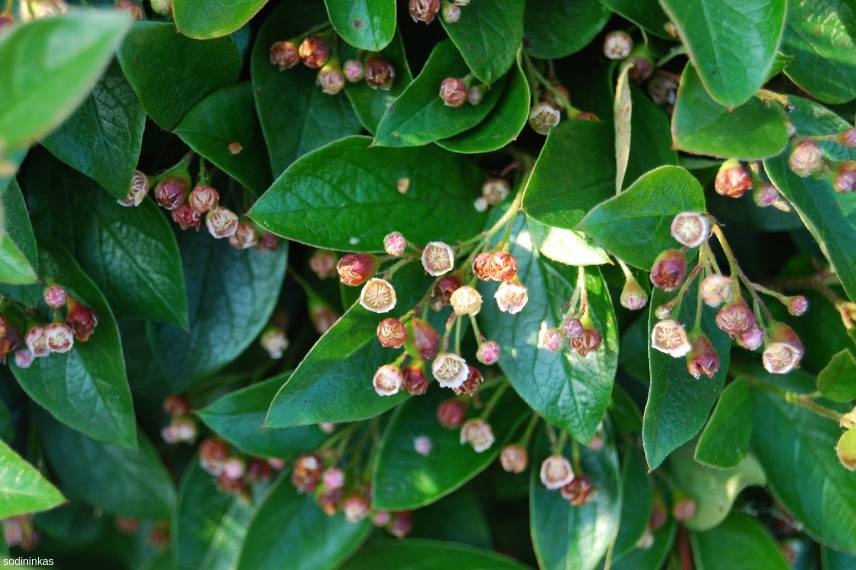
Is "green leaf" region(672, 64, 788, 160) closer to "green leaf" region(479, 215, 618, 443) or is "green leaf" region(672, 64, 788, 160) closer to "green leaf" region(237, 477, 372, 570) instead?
"green leaf" region(479, 215, 618, 443)

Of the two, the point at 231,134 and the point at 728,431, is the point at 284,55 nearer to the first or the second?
the point at 231,134

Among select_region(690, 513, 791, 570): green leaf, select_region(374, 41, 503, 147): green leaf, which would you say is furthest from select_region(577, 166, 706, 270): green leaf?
select_region(690, 513, 791, 570): green leaf

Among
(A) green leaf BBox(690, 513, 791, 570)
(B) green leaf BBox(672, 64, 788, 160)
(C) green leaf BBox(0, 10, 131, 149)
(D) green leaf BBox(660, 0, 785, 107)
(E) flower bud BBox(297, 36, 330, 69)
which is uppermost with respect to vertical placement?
(C) green leaf BBox(0, 10, 131, 149)

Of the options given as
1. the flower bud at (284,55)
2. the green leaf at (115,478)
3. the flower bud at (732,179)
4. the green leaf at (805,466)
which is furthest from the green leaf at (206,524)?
the flower bud at (732,179)

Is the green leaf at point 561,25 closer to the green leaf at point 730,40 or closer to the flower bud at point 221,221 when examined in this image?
the green leaf at point 730,40

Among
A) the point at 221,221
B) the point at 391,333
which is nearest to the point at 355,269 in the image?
the point at 391,333

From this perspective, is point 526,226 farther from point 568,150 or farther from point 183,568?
point 183,568
